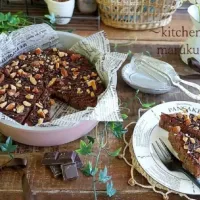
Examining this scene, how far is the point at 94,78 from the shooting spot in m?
1.09

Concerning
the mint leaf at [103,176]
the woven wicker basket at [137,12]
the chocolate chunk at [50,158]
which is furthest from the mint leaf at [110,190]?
the woven wicker basket at [137,12]

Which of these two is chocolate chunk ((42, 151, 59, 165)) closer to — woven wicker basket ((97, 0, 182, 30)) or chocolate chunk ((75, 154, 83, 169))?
chocolate chunk ((75, 154, 83, 169))

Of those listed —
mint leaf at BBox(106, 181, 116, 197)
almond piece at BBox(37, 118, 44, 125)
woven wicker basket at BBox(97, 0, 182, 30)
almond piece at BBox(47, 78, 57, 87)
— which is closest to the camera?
mint leaf at BBox(106, 181, 116, 197)

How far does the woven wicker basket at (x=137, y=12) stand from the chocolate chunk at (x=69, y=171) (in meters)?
0.65

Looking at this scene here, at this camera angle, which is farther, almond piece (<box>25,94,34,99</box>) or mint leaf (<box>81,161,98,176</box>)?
almond piece (<box>25,94,34,99</box>)

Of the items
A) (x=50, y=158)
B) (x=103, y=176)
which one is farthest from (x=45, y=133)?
(x=103, y=176)

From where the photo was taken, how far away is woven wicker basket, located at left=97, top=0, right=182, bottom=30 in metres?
1.35

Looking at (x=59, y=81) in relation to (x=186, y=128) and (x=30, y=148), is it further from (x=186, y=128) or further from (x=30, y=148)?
(x=186, y=128)

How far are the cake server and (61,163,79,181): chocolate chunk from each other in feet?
1.23

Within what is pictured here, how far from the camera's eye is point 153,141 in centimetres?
97

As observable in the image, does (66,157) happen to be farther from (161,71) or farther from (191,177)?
(161,71)

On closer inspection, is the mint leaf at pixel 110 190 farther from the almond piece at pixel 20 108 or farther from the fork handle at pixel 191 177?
the almond piece at pixel 20 108

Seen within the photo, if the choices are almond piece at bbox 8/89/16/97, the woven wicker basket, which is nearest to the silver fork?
almond piece at bbox 8/89/16/97

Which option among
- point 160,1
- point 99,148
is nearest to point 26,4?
point 160,1
